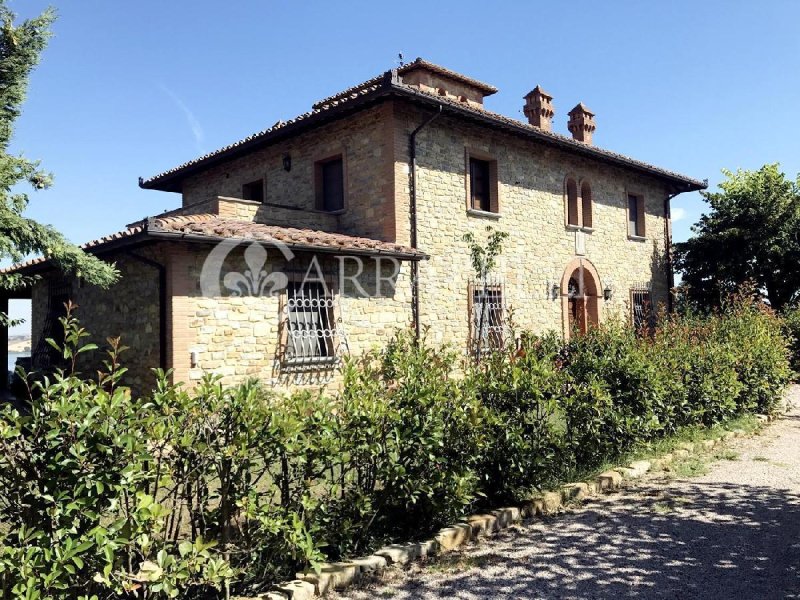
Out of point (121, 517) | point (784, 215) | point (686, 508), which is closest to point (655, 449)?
point (686, 508)

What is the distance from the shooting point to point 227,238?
27.6 ft

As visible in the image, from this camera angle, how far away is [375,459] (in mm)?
4316

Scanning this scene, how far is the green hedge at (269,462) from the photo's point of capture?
2900 mm

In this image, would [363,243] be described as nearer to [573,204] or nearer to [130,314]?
[130,314]

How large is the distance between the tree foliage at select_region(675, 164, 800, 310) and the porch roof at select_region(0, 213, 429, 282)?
12.4 m

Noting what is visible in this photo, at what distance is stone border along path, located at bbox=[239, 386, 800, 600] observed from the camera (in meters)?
3.86

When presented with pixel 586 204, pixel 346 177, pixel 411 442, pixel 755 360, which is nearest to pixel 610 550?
pixel 411 442

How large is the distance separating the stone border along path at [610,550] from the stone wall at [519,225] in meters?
6.23

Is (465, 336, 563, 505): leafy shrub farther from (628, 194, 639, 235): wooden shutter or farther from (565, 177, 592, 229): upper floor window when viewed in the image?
(628, 194, 639, 235): wooden shutter

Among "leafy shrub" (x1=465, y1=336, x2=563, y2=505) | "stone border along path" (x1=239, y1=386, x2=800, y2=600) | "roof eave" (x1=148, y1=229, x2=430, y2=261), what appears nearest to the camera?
"stone border along path" (x1=239, y1=386, x2=800, y2=600)

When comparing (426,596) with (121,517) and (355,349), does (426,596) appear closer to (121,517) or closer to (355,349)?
(121,517)

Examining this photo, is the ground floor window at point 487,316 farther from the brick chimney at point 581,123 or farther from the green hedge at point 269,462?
the brick chimney at point 581,123

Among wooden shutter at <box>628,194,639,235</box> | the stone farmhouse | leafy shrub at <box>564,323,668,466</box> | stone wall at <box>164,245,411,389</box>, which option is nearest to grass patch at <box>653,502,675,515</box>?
leafy shrub at <box>564,323,668,466</box>

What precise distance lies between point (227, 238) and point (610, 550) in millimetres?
6305
